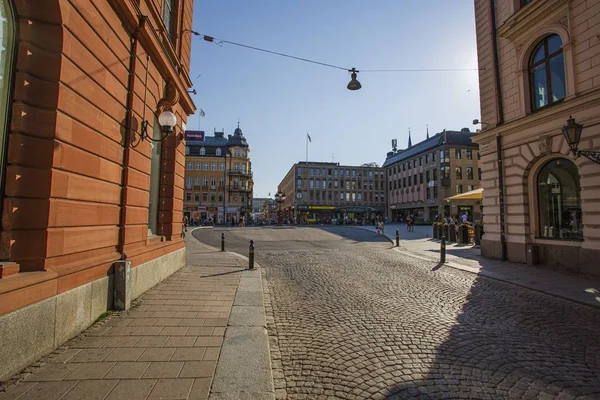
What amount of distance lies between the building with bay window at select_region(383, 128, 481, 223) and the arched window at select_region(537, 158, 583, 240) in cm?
3966

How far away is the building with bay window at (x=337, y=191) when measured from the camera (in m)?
77.7

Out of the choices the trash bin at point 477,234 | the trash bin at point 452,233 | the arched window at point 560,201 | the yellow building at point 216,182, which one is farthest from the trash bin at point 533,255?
the yellow building at point 216,182

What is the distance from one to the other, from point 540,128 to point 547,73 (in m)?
2.07

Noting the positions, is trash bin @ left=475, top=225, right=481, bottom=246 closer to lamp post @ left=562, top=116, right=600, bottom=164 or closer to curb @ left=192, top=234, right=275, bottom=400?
lamp post @ left=562, top=116, right=600, bottom=164

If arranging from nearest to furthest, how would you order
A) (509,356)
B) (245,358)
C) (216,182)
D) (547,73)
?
1. (245,358)
2. (509,356)
3. (547,73)
4. (216,182)

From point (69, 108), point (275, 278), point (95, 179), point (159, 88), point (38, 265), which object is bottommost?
point (275, 278)

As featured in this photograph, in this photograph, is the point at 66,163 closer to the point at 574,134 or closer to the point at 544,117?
the point at 574,134

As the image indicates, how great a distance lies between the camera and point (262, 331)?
4672 millimetres

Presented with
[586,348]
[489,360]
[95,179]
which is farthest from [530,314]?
[95,179]

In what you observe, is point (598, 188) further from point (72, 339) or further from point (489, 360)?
point (72, 339)

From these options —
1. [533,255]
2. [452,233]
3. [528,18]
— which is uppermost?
[528,18]

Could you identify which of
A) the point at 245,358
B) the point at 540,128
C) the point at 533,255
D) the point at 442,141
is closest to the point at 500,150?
the point at 540,128

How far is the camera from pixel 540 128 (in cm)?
1116

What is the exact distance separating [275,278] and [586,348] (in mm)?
6828
